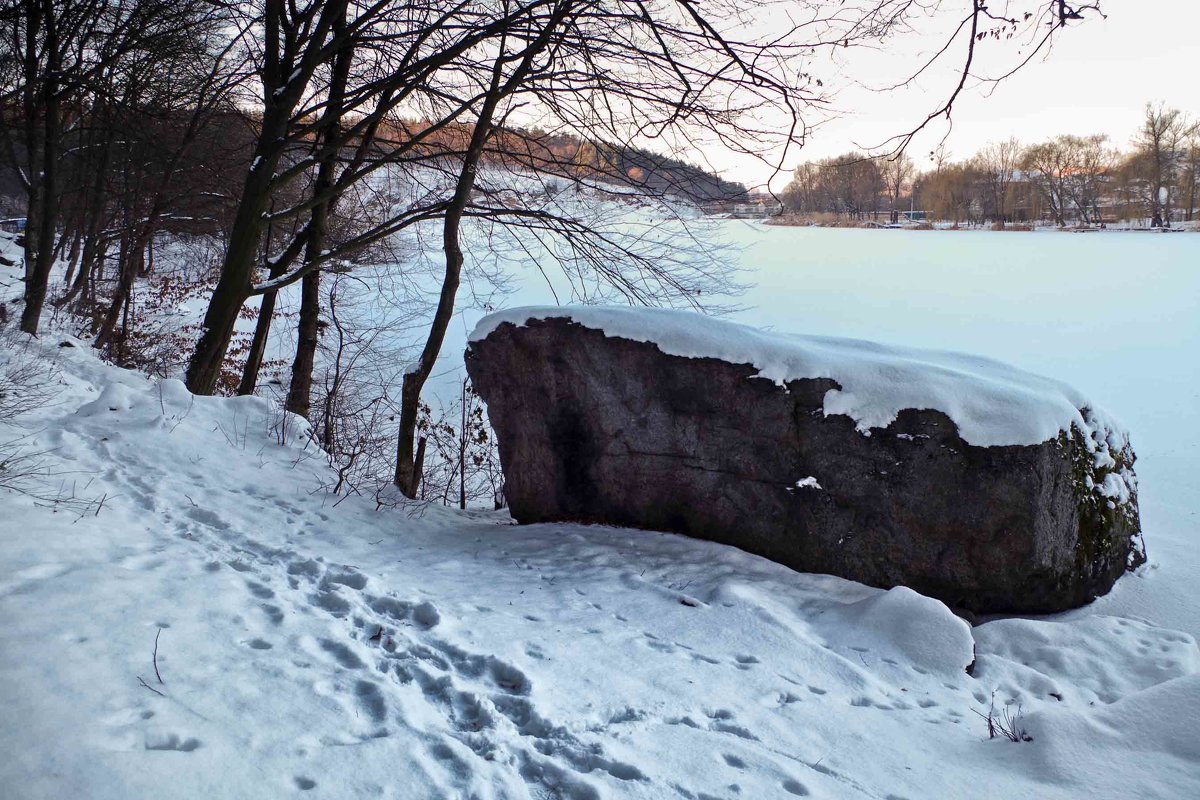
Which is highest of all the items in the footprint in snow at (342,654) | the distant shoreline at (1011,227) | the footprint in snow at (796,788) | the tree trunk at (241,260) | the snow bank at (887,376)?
the distant shoreline at (1011,227)

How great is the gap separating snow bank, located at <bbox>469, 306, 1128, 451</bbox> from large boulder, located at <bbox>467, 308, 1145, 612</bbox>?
13mm

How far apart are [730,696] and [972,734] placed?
93cm

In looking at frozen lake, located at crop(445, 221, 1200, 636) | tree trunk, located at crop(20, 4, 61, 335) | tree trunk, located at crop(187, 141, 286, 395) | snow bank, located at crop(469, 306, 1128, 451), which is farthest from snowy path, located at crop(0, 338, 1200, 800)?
tree trunk, located at crop(20, 4, 61, 335)

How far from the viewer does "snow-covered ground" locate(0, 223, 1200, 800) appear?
2279 mm

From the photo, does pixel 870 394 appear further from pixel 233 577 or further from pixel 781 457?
pixel 233 577

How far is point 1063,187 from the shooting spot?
35.6 meters

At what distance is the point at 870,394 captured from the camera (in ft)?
15.7

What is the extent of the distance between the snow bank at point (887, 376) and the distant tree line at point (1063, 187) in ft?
90.6

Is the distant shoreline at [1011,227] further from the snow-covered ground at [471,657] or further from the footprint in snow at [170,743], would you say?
the footprint in snow at [170,743]

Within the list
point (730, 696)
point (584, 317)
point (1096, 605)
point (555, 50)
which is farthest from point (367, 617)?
point (555, 50)

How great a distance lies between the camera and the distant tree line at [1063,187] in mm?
32219

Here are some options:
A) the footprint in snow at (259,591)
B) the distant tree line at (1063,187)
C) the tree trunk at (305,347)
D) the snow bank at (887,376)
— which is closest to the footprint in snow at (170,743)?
the footprint in snow at (259,591)

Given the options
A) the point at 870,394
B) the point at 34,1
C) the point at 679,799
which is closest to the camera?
the point at 679,799

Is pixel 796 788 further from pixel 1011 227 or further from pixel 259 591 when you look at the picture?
pixel 1011 227
